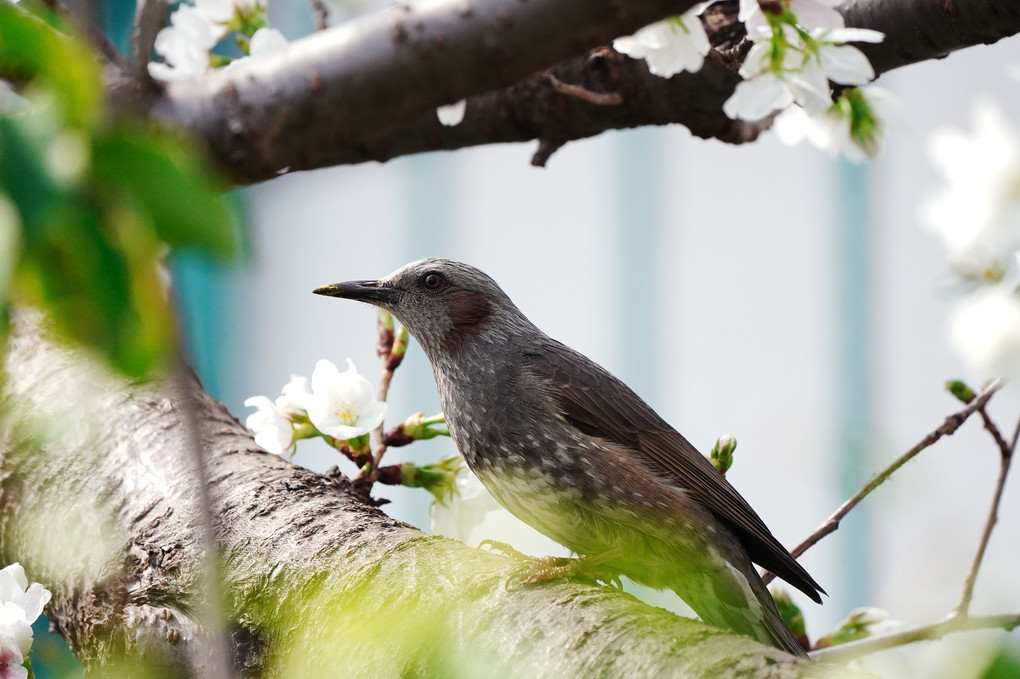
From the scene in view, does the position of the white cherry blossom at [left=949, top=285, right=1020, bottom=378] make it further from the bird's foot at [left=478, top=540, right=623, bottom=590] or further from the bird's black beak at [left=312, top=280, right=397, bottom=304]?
the bird's black beak at [left=312, top=280, right=397, bottom=304]

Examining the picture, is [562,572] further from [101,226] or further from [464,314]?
[101,226]

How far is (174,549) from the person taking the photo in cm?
155

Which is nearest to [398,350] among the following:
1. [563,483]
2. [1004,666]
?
[563,483]

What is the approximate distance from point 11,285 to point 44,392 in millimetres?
1706

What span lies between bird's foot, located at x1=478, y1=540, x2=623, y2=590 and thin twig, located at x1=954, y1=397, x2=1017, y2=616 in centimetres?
59

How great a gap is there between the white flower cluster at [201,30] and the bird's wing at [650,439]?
1.05 m

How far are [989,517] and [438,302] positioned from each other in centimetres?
130

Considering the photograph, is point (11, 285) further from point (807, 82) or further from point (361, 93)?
point (807, 82)

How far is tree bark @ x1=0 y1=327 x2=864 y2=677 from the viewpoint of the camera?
1121 millimetres

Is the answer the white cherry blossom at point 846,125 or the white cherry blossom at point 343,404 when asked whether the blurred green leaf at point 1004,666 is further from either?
the white cherry blossom at point 846,125

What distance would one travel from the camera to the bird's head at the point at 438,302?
2.19 m

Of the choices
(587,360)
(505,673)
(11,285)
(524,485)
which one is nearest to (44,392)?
(524,485)

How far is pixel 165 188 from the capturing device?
0.50 meters

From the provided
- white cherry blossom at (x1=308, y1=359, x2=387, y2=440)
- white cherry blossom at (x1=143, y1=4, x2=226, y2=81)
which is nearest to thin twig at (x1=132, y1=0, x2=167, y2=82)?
white cherry blossom at (x1=308, y1=359, x2=387, y2=440)
